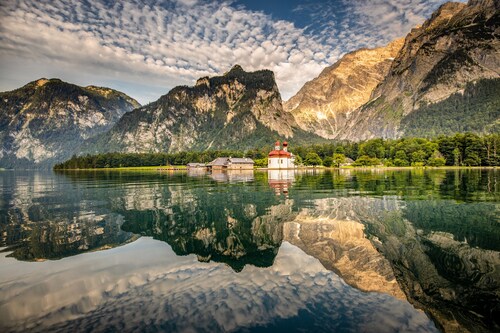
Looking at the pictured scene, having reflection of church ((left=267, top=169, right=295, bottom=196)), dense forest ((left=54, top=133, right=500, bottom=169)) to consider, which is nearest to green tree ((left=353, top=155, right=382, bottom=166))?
dense forest ((left=54, top=133, right=500, bottom=169))

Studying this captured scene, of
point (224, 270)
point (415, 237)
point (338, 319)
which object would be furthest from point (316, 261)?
point (415, 237)

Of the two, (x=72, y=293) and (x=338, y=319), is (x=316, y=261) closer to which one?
(x=338, y=319)

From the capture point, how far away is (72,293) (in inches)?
471

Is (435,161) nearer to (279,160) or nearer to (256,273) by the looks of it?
(279,160)

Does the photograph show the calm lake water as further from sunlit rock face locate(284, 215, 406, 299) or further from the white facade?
the white facade

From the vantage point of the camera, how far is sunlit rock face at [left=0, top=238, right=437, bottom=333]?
9500mm

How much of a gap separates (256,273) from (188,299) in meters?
3.62

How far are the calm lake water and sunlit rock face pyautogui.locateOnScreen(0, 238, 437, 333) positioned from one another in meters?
0.04

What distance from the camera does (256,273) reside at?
1383 cm

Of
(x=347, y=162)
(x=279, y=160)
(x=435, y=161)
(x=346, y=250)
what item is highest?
(x=279, y=160)

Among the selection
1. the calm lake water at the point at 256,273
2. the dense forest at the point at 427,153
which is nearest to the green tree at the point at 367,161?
the dense forest at the point at 427,153

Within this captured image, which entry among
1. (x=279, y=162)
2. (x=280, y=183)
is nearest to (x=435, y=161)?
(x=279, y=162)

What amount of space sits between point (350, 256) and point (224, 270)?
6.65 metres

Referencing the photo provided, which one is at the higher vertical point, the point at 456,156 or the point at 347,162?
the point at 456,156
